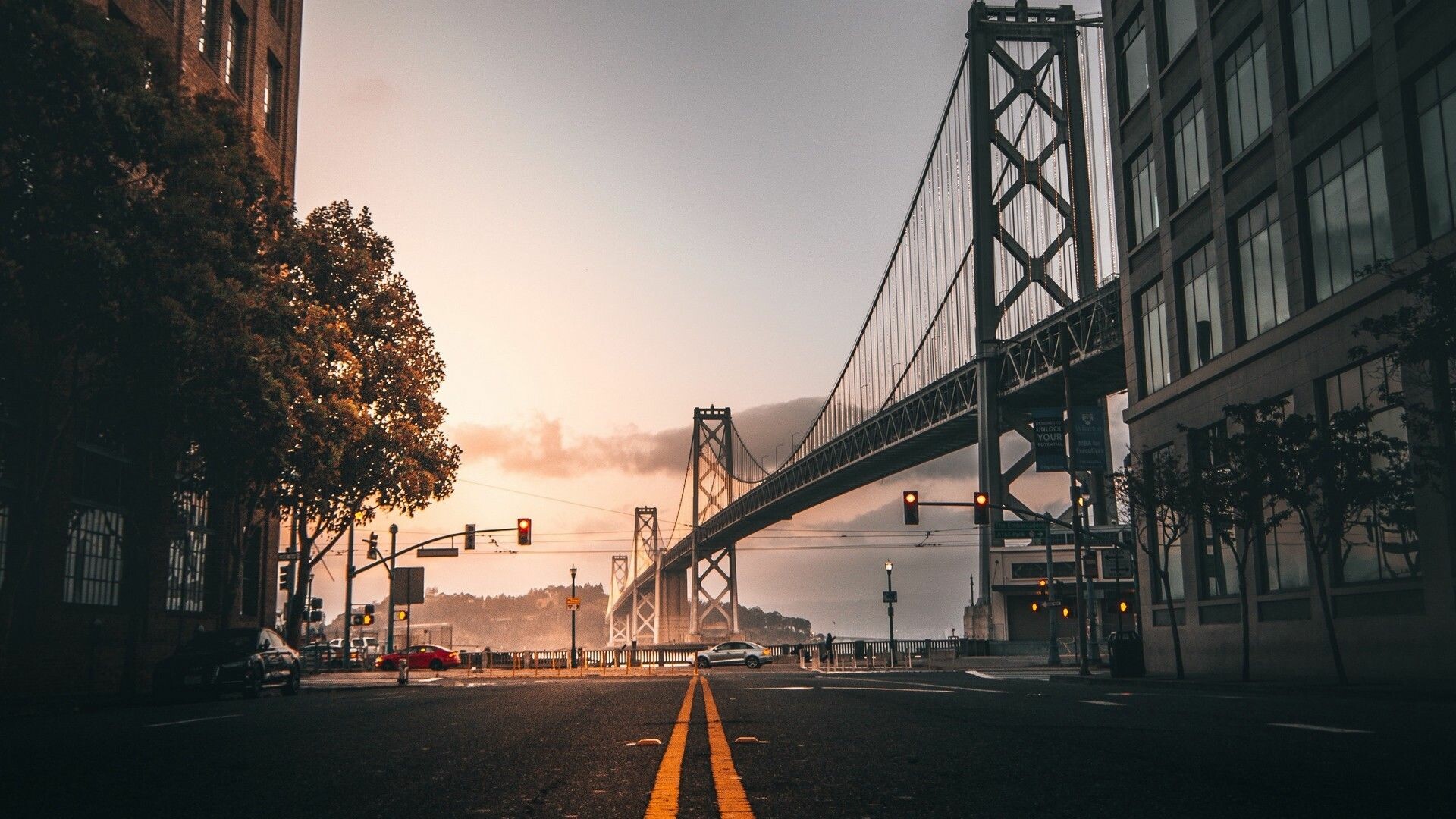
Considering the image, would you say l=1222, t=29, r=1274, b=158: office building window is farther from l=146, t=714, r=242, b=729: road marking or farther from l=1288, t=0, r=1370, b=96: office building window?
l=146, t=714, r=242, b=729: road marking

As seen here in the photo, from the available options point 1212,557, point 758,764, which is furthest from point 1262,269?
point 758,764

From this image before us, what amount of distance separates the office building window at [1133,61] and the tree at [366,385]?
22.7 metres

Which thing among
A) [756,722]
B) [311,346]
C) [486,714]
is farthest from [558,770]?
[311,346]

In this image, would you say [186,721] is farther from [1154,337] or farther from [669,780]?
[1154,337]

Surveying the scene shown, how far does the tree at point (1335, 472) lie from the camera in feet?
74.2

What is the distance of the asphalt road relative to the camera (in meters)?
5.74

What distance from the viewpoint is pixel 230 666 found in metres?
22.4

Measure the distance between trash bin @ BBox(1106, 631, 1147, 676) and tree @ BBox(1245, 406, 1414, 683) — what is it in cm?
566

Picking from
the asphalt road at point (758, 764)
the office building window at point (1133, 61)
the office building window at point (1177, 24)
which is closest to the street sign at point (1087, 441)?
the office building window at point (1133, 61)

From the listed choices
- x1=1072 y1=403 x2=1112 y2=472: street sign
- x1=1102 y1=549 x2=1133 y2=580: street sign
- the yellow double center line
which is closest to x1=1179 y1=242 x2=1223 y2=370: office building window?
x1=1072 y1=403 x2=1112 y2=472: street sign

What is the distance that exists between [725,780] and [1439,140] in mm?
21974

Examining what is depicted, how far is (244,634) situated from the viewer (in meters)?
24.0

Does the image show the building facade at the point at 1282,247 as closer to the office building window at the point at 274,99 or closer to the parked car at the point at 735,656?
the parked car at the point at 735,656

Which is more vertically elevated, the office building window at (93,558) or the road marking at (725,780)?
the office building window at (93,558)
